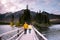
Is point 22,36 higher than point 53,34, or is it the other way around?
point 22,36

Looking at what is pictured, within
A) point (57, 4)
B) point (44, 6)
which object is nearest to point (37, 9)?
point (44, 6)

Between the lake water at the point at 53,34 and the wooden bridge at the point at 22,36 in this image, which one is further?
the lake water at the point at 53,34

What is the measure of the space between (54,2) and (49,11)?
0.68m

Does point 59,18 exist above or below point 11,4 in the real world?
below

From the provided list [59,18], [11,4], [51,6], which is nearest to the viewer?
[11,4]

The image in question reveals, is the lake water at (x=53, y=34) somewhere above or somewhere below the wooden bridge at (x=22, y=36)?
below

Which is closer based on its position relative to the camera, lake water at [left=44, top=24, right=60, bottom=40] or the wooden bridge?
the wooden bridge

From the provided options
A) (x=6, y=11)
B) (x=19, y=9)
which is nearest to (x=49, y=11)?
(x=19, y=9)

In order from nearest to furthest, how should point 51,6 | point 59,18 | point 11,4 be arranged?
point 11,4
point 51,6
point 59,18

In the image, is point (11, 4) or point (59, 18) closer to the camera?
point (11, 4)

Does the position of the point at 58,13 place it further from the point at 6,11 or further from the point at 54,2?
the point at 6,11

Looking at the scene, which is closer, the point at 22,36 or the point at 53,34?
the point at 22,36

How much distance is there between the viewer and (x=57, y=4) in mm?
12016

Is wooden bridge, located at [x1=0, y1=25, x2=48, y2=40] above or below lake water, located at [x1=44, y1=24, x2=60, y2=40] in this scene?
above
